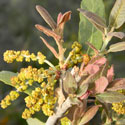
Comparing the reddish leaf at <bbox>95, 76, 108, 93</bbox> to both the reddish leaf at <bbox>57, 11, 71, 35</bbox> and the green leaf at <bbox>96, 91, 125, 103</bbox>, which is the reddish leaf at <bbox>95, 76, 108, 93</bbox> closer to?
the green leaf at <bbox>96, 91, 125, 103</bbox>

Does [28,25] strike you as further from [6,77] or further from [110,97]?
[110,97]

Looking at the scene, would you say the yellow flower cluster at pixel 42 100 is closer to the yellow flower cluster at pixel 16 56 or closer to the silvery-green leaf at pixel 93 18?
the yellow flower cluster at pixel 16 56

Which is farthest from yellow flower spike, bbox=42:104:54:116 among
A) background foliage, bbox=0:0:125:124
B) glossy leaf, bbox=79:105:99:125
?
background foliage, bbox=0:0:125:124

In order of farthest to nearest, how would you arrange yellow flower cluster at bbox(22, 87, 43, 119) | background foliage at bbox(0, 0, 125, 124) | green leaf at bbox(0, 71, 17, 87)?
background foliage at bbox(0, 0, 125, 124), green leaf at bbox(0, 71, 17, 87), yellow flower cluster at bbox(22, 87, 43, 119)

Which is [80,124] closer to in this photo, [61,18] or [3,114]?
[61,18]

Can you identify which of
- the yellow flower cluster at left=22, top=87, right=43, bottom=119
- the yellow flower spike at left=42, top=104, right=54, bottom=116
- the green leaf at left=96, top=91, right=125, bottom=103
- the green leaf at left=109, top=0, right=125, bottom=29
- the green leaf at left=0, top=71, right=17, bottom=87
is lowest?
the green leaf at left=96, top=91, right=125, bottom=103

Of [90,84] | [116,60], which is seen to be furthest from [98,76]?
[116,60]
